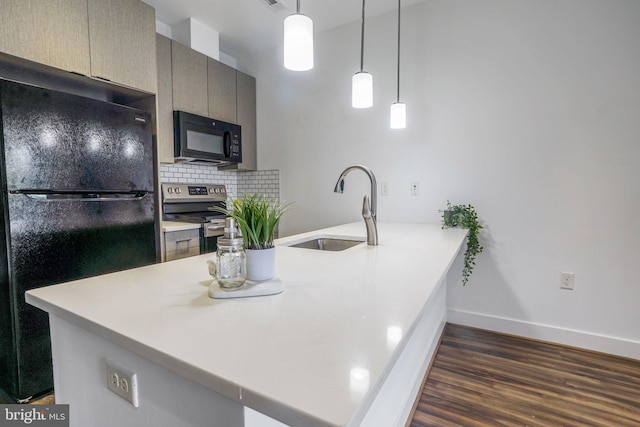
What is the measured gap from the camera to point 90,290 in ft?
2.89

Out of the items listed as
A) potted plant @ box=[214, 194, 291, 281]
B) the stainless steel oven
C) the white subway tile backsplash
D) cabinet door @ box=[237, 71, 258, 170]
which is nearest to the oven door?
the stainless steel oven

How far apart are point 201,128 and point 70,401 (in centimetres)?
227

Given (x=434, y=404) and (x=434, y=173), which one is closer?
(x=434, y=404)

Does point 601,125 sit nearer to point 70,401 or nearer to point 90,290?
point 90,290

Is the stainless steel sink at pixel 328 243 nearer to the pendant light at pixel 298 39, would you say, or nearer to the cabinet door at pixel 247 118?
the pendant light at pixel 298 39

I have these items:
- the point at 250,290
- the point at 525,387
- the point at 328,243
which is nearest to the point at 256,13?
the point at 328,243

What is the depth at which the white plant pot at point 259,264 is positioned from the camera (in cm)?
88

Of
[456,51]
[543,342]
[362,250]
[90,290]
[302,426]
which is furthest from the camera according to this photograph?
[456,51]

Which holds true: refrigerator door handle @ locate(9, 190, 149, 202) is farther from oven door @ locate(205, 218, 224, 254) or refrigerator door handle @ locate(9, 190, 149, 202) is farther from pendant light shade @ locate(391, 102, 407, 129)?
pendant light shade @ locate(391, 102, 407, 129)

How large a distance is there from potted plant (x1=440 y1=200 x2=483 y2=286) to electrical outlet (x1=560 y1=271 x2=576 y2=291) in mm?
521

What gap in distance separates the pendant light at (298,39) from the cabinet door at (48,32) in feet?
4.84

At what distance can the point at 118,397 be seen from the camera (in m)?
0.75

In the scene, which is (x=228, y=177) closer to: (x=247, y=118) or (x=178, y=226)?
(x=247, y=118)

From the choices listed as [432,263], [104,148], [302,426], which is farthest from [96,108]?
[302,426]
